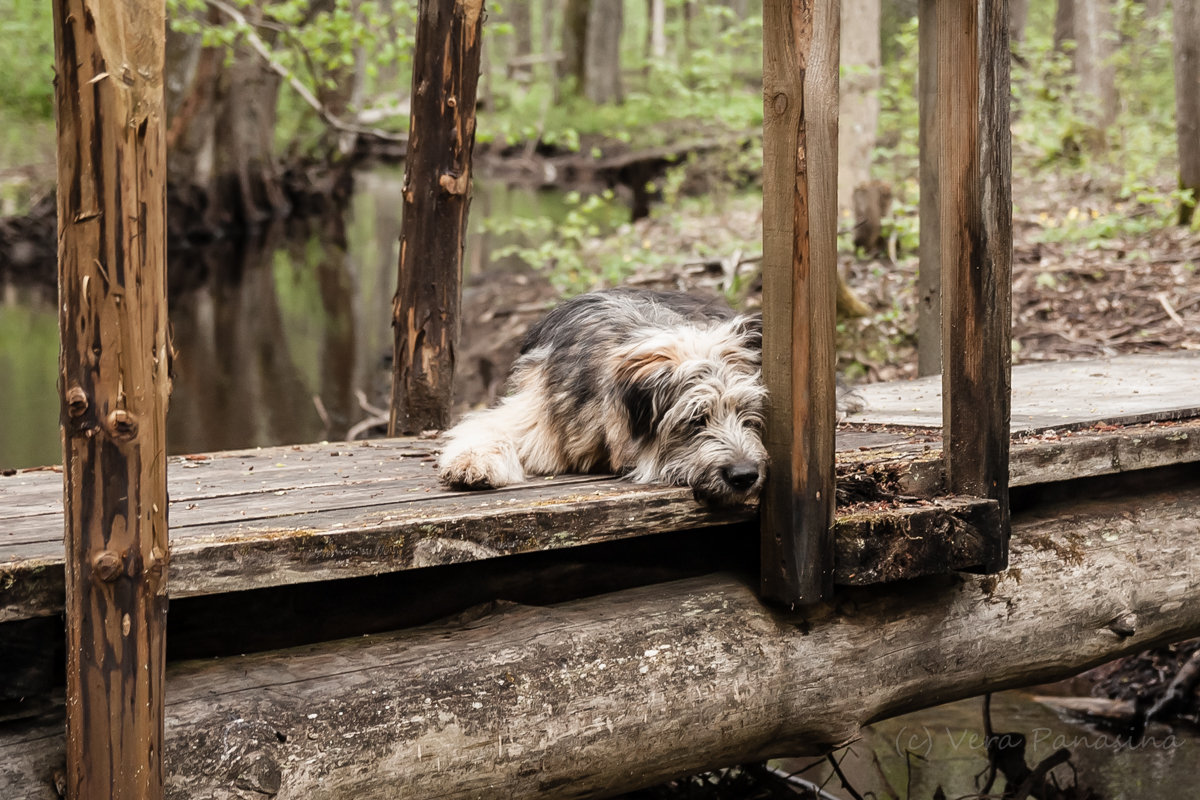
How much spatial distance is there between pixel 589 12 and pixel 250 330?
2142 centimetres

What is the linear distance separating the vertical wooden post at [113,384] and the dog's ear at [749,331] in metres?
2.11

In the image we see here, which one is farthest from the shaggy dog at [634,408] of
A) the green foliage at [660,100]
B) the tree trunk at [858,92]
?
the tree trunk at [858,92]

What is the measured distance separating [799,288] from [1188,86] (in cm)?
896

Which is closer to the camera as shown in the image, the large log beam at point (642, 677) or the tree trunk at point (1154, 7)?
the large log beam at point (642, 677)

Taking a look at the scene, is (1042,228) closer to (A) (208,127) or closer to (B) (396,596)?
(B) (396,596)

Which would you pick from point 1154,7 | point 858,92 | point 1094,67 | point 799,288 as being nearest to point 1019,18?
point 1154,7

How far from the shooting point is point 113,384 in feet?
8.00

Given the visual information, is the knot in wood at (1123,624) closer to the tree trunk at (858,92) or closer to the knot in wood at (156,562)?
the knot in wood at (156,562)

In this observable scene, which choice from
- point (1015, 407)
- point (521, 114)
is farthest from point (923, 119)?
point (521, 114)

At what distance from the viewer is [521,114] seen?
33844 millimetres

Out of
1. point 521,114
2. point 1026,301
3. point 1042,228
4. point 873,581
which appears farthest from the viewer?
point 521,114

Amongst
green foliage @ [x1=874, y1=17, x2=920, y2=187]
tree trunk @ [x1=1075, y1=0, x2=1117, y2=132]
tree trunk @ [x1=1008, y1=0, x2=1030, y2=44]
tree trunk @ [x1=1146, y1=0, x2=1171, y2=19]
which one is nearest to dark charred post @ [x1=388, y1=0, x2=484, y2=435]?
green foliage @ [x1=874, y1=17, x2=920, y2=187]

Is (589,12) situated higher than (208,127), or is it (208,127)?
(589,12)

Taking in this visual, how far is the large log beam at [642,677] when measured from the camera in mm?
2895
